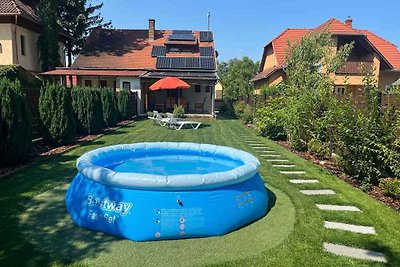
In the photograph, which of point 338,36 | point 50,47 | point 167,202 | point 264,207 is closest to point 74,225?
point 167,202

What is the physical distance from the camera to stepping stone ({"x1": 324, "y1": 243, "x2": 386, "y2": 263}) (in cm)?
422

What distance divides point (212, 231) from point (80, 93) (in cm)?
1115

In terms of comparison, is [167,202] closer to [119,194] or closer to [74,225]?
[119,194]

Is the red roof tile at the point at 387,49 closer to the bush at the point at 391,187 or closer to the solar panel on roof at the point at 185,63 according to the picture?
the solar panel on roof at the point at 185,63

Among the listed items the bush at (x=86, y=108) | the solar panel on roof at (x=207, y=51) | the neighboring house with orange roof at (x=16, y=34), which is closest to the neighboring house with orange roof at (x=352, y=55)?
the solar panel on roof at (x=207, y=51)

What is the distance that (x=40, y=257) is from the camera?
4.03 meters

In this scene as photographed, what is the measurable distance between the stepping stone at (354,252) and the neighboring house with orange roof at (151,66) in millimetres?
22301

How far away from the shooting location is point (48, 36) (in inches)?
1021

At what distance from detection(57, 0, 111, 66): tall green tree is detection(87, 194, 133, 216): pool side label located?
107 ft

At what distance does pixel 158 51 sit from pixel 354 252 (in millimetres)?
28633

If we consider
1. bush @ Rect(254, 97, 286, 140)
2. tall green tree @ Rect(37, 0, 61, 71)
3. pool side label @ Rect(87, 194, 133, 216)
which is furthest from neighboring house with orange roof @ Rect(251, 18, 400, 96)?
pool side label @ Rect(87, 194, 133, 216)

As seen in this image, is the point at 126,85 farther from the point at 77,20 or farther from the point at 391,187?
the point at 391,187

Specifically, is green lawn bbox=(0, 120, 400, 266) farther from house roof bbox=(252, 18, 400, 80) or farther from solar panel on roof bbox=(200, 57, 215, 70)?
house roof bbox=(252, 18, 400, 80)

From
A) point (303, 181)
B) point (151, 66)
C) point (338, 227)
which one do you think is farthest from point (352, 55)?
point (338, 227)
